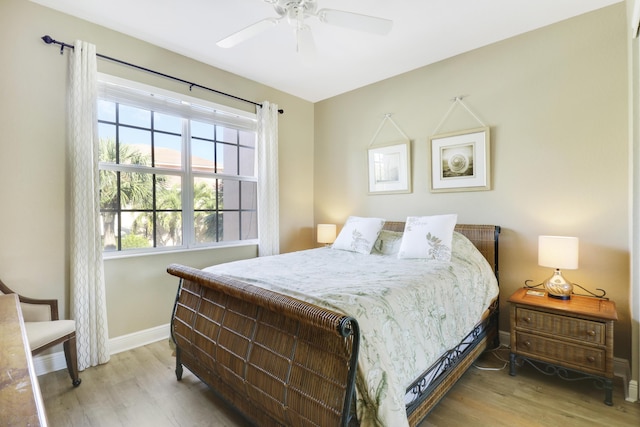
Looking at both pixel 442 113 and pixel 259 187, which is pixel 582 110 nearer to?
pixel 442 113

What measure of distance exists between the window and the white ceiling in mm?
499

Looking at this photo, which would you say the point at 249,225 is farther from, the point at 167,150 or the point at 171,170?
the point at 167,150

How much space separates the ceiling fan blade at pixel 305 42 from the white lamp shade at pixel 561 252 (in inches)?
88.9

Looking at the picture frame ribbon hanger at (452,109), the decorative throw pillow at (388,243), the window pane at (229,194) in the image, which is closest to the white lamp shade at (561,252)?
the decorative throw pillow at (388,243)

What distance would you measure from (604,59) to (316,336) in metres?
3.00

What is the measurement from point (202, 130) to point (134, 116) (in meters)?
0.66

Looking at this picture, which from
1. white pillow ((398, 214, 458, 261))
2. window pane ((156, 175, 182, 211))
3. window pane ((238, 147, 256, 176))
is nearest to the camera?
white pillow ((398, 214, 458, 261))

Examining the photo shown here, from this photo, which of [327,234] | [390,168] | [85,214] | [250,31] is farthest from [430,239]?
[85,214]

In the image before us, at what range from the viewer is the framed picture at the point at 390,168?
347cm

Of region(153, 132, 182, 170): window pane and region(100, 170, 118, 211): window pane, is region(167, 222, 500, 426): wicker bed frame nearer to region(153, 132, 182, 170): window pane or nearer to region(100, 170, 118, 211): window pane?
region(100, 170, 118, 211): window pane

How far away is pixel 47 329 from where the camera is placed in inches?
79.4

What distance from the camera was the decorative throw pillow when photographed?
9.85 feet

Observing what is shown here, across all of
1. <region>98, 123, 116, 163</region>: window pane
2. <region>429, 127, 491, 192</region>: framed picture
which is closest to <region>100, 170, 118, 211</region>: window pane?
<region>98, 123, 116, 163</region>: window pane

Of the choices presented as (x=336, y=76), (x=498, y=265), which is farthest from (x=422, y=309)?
(x=336, y=76)
